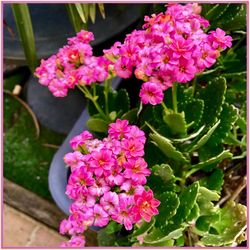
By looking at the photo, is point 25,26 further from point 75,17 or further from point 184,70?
point 184,70

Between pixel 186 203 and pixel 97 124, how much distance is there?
23 cm

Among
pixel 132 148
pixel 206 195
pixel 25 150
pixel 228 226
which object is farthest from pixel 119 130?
pixel 25 150

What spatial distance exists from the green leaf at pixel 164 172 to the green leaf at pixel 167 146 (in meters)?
0.03

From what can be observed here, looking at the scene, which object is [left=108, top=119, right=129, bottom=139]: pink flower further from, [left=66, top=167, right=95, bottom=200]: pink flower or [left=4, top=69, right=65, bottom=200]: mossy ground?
[left=4, top=69, right=65, bottom=200]: mossy ground

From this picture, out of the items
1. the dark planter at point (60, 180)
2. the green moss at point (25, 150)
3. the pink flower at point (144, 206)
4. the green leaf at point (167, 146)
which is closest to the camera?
the pink flower at point (144, 206)

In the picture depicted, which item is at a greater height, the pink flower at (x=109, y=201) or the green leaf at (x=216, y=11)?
the green leaf at (x=216, y=11)

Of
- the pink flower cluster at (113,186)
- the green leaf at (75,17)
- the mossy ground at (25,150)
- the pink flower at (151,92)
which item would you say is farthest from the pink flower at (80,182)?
the mossy ground at (25,150)

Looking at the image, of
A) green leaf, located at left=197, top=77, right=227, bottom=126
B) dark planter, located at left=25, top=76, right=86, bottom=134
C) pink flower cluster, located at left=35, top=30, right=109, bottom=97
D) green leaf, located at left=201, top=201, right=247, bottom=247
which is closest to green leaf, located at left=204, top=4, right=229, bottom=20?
green leaf, located at left=197, top=77, right=227, bottom=126

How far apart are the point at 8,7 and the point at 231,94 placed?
629mm

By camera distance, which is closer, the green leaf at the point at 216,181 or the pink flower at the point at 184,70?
the pink flower at the point at 184,70

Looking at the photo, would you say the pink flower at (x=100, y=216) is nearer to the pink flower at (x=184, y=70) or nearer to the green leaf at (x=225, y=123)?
the pink flower at (x=184, y=70)

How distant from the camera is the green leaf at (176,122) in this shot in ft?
2.74

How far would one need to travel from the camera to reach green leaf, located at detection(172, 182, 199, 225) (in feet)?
2.76

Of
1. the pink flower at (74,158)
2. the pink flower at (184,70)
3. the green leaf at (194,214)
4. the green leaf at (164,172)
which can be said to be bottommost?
the green leaf at (194,214)
